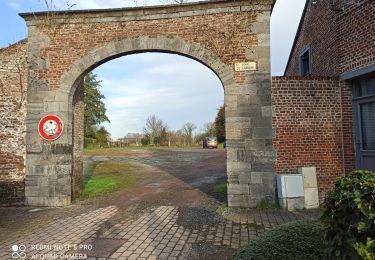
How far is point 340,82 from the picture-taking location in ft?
26.1

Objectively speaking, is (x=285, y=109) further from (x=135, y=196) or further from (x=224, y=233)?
(x=135, y=196)

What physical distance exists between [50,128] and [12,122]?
1120 millimetres

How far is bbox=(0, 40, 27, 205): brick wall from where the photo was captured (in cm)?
810

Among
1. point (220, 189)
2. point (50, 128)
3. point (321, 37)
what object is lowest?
point (220, 189)

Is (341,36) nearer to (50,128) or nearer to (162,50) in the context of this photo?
(162,50)

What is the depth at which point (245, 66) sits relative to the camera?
7.78 m

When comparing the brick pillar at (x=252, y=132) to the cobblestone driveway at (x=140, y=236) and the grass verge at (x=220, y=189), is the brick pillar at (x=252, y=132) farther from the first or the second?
the grass verge at (x=220, y=189)

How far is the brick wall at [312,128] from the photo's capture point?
7.69 meters

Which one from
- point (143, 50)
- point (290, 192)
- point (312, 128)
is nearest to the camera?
point (290, 192)

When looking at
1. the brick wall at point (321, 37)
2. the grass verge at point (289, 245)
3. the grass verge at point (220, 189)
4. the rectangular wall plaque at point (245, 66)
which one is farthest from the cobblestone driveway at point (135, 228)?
the brick wall at point (321, 37)

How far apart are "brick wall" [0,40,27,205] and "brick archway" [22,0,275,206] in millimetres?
225

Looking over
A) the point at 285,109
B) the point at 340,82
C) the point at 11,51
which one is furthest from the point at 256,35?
the point at 11,51

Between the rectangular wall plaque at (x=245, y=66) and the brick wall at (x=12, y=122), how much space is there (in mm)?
5982

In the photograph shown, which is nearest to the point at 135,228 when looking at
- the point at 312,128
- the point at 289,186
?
the point at 289,186
